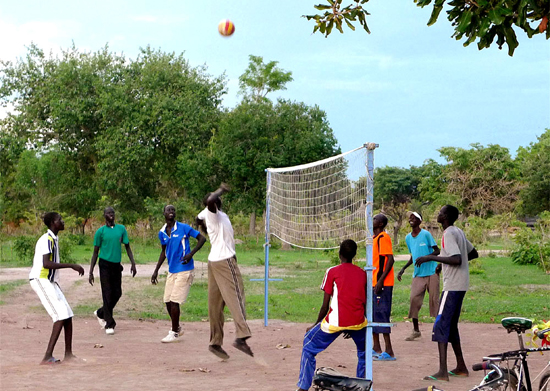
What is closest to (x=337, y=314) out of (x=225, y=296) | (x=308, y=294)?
(x=225, y=296)

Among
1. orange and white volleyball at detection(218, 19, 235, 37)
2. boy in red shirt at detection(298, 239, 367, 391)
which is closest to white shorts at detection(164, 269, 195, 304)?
boy in red shirt at detection(298, 239, 367, 391)

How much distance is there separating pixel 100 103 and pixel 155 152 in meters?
4.31

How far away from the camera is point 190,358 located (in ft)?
27.3

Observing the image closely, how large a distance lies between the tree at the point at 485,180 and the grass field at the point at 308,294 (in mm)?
27566

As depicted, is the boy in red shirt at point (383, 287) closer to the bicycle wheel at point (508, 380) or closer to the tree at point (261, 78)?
the bicycle wheel at point (508, 380)

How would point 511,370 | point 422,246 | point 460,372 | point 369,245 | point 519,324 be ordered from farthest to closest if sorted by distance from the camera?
point 422,246 < point 460,372 < point 369,245 < point 519,324 < point 511,370

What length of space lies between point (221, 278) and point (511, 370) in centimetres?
393

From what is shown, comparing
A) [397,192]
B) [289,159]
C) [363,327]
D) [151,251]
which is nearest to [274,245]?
[289,159]

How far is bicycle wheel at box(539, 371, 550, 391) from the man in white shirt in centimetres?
349

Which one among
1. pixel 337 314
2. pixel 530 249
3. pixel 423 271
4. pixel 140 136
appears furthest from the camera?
pixel 140 136

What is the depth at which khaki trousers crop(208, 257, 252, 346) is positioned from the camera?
7.70 meters

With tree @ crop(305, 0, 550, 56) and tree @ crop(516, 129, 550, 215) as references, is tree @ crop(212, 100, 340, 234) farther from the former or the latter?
tree @ crop(305, 0, 550, 56)

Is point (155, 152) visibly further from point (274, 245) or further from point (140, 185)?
point (274, 245)

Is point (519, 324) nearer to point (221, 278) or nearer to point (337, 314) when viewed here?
point (337, 314)
